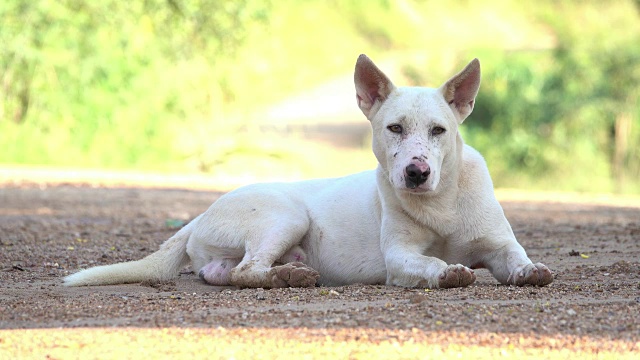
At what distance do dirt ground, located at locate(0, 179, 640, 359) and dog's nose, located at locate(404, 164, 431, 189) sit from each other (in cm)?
53

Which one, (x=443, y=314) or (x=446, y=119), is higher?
(x=446, y=119)

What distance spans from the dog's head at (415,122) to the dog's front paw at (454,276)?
41cm

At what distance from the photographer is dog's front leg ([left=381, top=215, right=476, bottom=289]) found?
465cm

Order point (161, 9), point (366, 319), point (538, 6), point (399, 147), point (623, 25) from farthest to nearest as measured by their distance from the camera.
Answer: point (538, 6) < point (623, 25) < point (161, 9) < point (399, 147) < point (366, 319)

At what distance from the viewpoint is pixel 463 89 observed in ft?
16.8

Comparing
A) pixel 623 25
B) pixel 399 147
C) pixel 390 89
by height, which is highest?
pixel 623 25

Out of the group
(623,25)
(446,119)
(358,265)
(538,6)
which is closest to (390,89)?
(446,119)

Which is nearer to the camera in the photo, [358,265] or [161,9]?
[358,265]

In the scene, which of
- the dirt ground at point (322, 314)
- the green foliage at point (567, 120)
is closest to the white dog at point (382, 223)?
the dirt ground at point (322, 314)

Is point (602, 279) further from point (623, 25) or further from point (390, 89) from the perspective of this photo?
point (623, 25)

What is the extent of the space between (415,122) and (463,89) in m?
0.49

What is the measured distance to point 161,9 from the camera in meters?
16.9

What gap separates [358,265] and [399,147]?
0.87 meters

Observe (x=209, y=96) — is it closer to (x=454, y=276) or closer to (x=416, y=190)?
(x=416, y=190)
